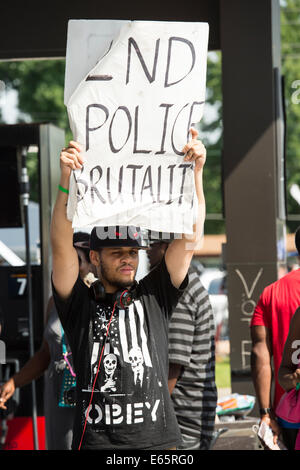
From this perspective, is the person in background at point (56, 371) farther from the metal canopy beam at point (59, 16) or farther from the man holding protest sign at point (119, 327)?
the metal canopy beam at point (59, 16)

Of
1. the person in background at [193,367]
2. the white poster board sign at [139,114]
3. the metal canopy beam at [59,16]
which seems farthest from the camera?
the metal canopy beam at [59,16]

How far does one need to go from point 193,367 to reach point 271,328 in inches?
31.3

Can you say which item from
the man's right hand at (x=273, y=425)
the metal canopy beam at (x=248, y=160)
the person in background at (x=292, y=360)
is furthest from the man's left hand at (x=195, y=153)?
the metal canopy beam at (x=248, y=160)

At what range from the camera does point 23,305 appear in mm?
7090

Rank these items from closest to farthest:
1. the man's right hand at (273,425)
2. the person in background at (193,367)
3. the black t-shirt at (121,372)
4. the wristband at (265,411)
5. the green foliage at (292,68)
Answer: the black t-shirt at (121,372) < the person in background at (193,367) < the man's right hand at (273,425) < the wristband at (265,411) < the green foliage at (292,68)

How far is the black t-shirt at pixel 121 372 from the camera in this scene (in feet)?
12.2

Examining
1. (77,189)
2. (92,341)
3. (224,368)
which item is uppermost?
(77,189)

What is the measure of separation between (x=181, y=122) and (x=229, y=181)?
10.1ft

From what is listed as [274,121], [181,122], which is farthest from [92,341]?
[274,121]

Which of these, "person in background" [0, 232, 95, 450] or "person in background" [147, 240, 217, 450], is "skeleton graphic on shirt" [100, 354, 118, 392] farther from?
→ "person in background" [0, 232, 95, 450]

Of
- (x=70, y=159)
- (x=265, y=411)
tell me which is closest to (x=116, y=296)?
(x=70, y=159)

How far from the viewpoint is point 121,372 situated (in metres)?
3.77

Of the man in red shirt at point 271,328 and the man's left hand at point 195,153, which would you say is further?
the man in red shirt at point 271,328

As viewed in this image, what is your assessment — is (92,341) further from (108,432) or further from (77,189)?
(77,189)
